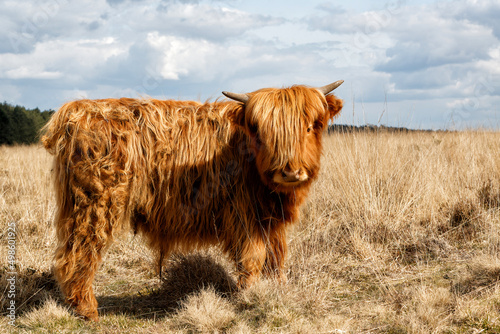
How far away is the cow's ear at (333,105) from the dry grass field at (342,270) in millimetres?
1203

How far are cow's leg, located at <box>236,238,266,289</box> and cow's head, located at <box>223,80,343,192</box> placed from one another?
53 cm

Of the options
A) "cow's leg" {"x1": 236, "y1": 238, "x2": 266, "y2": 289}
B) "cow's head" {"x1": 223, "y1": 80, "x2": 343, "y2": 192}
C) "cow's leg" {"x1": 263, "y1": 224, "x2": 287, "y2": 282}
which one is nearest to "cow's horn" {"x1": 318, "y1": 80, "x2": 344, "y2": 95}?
"cow's head" {"x1": 223, "y1": 80, "x2": 343, "y2": 192}

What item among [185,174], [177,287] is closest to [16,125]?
[177,287]

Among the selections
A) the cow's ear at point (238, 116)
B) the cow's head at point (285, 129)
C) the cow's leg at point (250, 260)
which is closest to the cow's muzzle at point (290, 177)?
the cow's head at point (285, 129)

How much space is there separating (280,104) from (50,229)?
3563 mm

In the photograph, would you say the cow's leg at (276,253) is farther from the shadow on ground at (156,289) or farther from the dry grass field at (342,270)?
the shadow on ground at (156,289)

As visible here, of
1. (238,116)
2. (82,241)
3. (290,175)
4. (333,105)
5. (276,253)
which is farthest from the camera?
(276,253)

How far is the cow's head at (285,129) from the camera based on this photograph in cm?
305

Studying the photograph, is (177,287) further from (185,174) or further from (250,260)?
(185,174)

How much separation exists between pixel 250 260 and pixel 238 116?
113 cm

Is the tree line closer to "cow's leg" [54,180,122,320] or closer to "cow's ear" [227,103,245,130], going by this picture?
"cow's leg" [54,180,122,320]

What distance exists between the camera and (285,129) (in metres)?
3.09

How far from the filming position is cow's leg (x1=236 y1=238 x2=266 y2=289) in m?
3.41

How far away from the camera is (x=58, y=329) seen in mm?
3217
